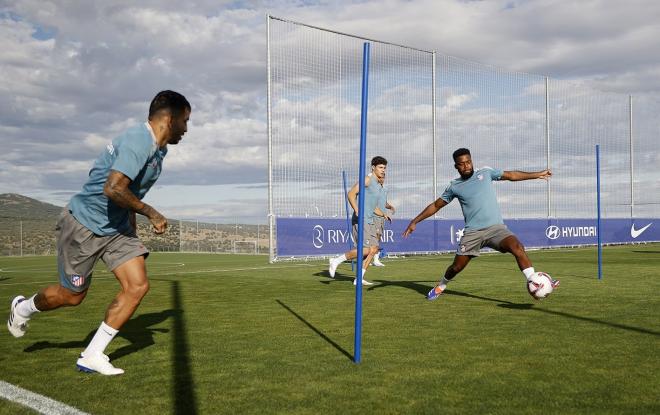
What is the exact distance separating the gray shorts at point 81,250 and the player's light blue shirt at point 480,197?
4769mm

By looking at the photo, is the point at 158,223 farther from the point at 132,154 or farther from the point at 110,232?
the point at 110,232

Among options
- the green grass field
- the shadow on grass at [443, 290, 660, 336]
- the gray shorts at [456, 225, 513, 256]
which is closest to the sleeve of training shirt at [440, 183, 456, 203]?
the gray shorts at [456, 225, 513, 256]

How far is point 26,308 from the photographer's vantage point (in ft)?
17.1

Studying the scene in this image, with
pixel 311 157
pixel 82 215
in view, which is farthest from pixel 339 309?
pixel 311 157

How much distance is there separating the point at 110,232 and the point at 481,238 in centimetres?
498

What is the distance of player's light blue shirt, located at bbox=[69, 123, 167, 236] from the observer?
4645 mm

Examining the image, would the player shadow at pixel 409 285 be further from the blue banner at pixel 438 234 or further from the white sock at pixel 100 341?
the blue banner at pixel 438 234

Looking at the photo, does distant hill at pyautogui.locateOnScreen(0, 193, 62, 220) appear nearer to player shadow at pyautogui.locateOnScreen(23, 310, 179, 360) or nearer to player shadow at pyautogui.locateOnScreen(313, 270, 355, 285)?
player shadow at pyautogui.locateOnScreen(313, 270, 355, 285)

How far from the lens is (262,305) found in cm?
897

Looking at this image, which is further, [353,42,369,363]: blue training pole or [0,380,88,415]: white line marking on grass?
[353,42,369,363]: blue training pole

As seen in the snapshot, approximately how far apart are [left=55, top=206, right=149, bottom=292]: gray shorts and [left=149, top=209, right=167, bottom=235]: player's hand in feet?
1.80

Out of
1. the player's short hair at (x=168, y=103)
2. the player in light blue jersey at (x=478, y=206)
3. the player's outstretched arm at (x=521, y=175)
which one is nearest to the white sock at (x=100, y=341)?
the player's short hair at (x=168, y=103)

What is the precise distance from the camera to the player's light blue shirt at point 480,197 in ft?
27.6

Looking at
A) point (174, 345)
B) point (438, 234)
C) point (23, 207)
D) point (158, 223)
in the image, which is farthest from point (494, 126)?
point (23, 207)
